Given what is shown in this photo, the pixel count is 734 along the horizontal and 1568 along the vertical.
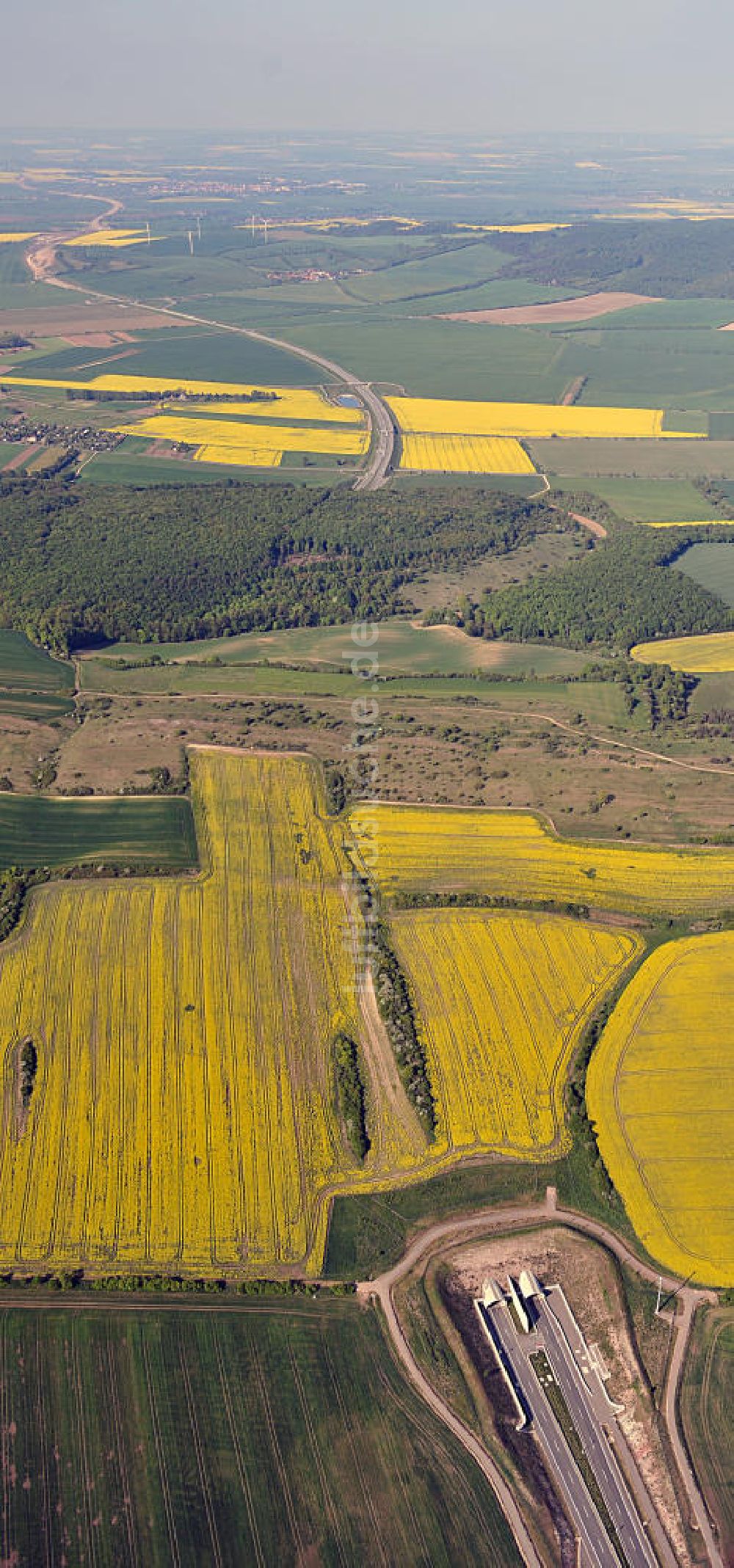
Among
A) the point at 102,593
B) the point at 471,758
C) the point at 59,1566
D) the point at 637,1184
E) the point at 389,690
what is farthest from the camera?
the point at 102,593

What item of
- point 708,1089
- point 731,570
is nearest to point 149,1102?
point 708,1089

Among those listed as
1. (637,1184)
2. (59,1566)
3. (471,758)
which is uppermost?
(471,758)

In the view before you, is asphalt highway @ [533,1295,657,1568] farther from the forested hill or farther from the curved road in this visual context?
the forested hill

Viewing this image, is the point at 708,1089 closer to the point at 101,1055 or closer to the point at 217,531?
the point at 101,1055

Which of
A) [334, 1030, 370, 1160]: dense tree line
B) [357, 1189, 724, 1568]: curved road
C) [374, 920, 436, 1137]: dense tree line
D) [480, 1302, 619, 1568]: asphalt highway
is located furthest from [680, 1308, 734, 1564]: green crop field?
[334, 1030, 370, 1160]: dense tree line

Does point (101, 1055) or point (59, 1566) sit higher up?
point (101, 1055)

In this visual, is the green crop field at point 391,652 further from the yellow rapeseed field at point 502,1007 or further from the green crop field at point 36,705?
the yellow rapeseed field at point 502,1007

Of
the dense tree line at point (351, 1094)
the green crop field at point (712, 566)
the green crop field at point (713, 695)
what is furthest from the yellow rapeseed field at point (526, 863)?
the green crop field at point (712, 566)
